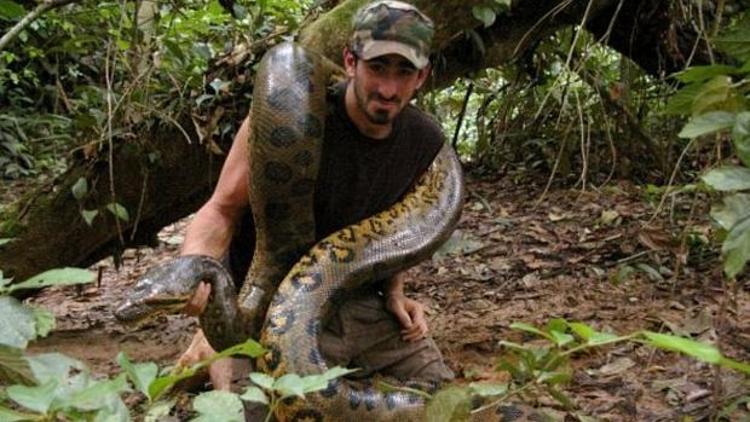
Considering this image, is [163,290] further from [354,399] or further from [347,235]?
[347,235]

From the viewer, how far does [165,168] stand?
481 centimetres

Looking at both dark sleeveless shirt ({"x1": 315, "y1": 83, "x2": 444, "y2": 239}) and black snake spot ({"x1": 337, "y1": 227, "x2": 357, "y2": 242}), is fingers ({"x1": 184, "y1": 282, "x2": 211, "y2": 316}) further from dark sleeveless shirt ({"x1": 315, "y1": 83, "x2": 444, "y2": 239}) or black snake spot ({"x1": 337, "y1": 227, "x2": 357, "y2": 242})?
dark sleeveless shirt ({"x1": 315, "y1": 83, "x2": 444, "y2": 239})

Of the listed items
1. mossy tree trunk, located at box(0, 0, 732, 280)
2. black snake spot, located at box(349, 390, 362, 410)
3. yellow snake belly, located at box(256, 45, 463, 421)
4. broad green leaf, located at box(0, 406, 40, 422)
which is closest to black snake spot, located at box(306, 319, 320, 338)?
yellow snake belly, located at box(256, 45, 463, 421)

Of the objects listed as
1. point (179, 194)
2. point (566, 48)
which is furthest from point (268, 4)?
point (566, 48)

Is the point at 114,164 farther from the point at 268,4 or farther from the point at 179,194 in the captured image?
the point at 268,4

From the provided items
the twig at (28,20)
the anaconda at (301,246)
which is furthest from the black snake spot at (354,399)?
the twig at (28,20)

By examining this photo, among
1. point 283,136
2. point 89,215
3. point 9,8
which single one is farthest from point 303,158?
point 89,215

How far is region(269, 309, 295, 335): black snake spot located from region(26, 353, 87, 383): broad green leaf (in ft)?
5.95

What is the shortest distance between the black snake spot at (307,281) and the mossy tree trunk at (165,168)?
4.16 ft

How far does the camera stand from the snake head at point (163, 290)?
2.84 m

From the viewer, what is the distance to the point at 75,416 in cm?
149

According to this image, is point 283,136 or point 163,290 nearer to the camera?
point 163,290

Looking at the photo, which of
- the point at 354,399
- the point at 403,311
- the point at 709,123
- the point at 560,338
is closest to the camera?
the point at 560,338

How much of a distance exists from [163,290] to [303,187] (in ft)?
3.48
